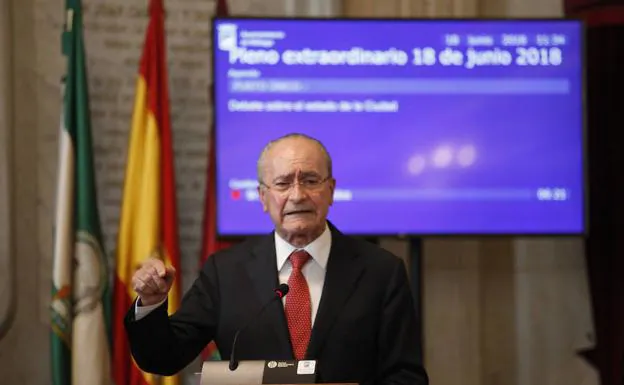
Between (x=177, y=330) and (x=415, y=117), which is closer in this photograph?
(x=177, y=330)

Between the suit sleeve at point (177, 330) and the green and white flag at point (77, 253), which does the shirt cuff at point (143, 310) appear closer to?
the suit sleeve at point (177, 330)

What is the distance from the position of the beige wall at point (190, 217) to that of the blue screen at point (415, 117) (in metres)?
0.54

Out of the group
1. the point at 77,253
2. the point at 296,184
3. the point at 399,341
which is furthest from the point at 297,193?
the point at 77,253

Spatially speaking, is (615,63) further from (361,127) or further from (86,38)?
(86,38)

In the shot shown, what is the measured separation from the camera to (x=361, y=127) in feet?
13.1

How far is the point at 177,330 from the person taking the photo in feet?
8.30

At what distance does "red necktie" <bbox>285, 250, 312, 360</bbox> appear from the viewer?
246 centimetres

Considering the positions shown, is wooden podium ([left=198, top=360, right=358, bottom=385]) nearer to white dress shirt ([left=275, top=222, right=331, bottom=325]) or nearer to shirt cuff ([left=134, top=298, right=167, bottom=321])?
shirt cuff ([left=134, top=298, right=167, bottom=321])

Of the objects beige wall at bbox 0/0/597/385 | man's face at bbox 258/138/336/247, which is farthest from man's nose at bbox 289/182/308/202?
beige wall at bbox 0/0/597/385

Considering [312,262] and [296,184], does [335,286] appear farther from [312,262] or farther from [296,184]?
[296,184]

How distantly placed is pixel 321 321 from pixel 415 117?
1.75m

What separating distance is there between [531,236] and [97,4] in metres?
2.36

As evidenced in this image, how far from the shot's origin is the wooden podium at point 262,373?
6.81ft

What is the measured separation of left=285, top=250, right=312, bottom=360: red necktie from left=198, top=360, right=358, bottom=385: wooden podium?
32 cm
